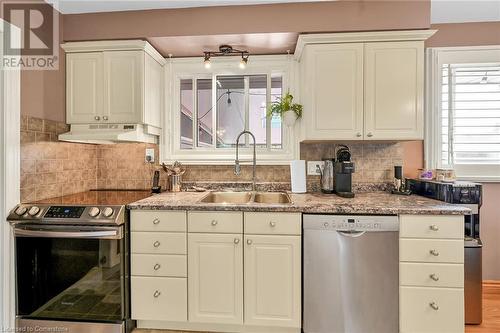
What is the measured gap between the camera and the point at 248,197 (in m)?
2.52

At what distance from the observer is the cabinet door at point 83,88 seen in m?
2.33

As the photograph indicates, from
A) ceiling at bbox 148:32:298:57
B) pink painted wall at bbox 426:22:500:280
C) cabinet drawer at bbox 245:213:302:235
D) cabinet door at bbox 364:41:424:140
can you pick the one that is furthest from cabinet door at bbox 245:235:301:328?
pink painted wall at bbox 426:22:500:280

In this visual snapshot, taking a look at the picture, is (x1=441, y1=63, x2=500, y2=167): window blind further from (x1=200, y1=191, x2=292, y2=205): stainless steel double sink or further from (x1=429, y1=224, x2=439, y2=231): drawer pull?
(x1=200, y1=191, x2=292, y2=205): stainless steel double sink

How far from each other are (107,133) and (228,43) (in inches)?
50.1

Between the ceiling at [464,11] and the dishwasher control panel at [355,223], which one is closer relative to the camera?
the dishwasher control panel at [355,223]

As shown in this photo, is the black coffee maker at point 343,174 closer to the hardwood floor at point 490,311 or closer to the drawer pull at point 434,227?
the drawer pull at point 434,227

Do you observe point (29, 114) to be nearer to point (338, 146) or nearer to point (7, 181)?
point (7, 181)

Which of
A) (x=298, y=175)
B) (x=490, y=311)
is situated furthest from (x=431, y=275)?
(x=298, y=175)

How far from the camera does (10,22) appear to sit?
1.93 m

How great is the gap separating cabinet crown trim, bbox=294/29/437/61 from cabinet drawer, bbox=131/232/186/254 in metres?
1.81

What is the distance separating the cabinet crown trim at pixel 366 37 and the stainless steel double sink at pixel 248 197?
130cm

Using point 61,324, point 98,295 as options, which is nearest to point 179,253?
point 98,295

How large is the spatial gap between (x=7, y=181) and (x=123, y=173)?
0.94 m

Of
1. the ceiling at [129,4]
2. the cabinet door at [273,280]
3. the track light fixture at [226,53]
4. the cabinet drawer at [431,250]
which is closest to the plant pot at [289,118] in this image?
the track light fixture at [226,53]
